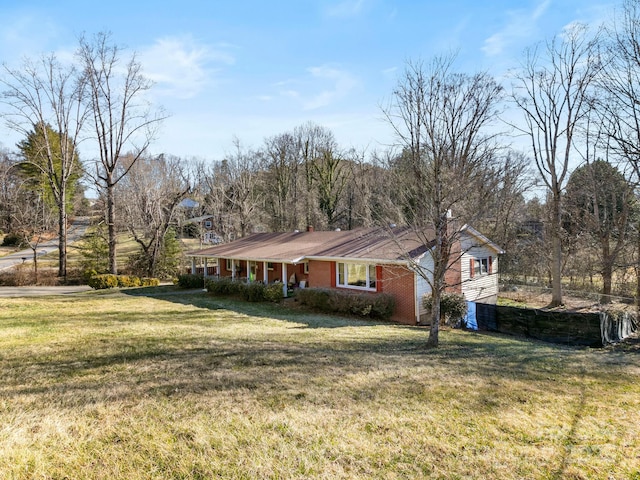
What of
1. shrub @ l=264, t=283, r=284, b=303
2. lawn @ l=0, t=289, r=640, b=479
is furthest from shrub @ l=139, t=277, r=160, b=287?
lawn @ l=0, t=289, r=640, b=479

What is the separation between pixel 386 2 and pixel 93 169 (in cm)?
2342

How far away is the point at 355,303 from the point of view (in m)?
15.3

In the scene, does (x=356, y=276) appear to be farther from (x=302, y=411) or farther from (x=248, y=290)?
(x=302, y=411)

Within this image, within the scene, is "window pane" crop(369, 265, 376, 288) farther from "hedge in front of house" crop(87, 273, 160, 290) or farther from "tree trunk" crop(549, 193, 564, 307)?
"hedge in front of house" crop(87, 273, 160, 290)

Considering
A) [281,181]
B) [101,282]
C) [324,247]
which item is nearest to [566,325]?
[324,247]

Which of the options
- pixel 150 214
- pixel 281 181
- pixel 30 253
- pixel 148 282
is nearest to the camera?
pixel 148 282

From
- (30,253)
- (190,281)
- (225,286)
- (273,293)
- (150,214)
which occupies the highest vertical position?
(150,214)

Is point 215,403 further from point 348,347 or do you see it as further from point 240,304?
point 240,304

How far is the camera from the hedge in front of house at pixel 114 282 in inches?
864

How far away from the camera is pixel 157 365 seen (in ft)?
20.8

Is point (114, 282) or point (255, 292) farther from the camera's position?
point (114, 282)

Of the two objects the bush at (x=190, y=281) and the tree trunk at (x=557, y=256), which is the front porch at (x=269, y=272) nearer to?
the bush at (x=190, y=281)

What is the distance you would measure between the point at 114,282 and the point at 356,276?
14852mm

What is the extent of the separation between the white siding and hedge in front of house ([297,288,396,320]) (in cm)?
512
